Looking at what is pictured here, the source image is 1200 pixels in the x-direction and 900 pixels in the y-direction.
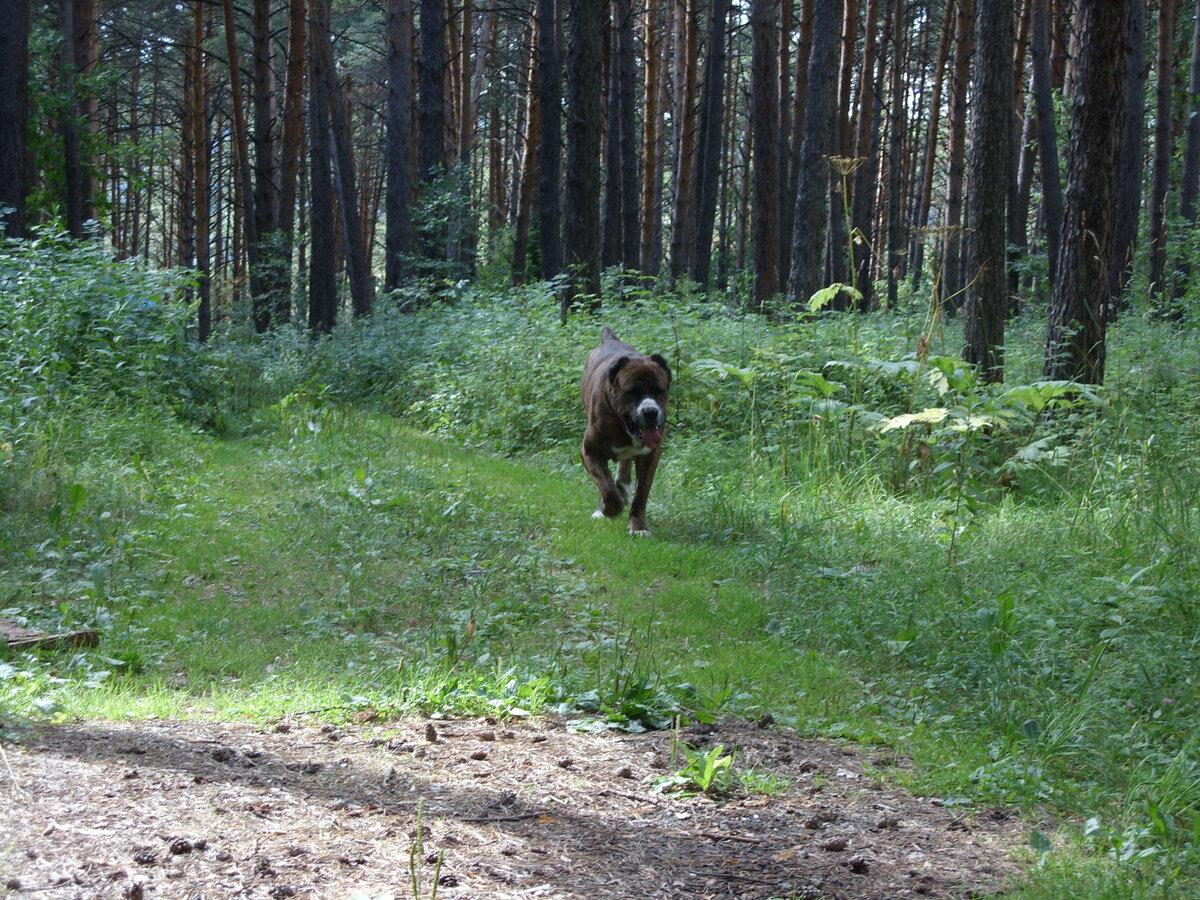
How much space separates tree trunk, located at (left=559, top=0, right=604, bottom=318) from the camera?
16.1 metres

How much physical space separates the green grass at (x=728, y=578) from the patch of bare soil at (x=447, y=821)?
0.31 m

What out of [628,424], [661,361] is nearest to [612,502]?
[628,424]

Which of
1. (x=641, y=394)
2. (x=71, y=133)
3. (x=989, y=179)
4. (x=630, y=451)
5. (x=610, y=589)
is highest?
(x=71, y=133)

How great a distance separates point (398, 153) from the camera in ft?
72.6

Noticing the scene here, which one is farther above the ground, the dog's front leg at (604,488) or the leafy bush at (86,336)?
the leafy bush at (86,336)

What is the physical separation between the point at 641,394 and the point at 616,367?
323 mm

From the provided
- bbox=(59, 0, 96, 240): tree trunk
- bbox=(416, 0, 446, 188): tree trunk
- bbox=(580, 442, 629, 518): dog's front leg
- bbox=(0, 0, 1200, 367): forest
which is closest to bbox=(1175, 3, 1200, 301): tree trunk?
bbox=(0, 0, 1200, 367): forest

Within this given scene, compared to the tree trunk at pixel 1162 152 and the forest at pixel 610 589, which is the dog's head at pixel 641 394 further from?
the tree trunk at pixel 1162 152

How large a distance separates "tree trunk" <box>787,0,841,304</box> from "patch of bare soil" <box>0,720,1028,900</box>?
13.3m

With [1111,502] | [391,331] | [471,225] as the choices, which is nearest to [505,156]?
[471,225]

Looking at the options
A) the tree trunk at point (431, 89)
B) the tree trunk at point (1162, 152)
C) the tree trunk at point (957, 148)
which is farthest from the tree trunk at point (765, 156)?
the tree trunk at point (1162, 152)

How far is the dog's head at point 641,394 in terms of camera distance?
766cm

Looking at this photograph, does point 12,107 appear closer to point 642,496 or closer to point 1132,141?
point 642,496

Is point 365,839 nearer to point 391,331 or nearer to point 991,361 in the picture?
point 991,361
